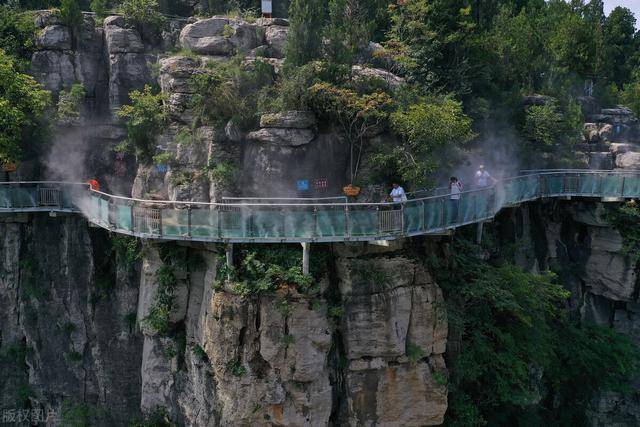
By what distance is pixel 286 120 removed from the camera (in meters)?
18.9

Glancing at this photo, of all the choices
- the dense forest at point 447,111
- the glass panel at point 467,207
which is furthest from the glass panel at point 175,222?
the glass panel at point 467,207

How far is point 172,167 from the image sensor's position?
19.6 meters

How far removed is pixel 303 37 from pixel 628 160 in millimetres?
15383

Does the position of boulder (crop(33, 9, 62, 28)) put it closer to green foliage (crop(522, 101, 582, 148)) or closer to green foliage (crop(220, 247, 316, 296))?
green foliage (crop(220, 247, 316, 296))

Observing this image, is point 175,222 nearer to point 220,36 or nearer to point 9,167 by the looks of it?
point 9,167

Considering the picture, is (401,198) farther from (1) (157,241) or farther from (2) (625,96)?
(2) (625,96)

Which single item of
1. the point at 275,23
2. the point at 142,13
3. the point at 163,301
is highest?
the point at 142,13

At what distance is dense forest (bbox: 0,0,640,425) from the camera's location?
19.3 metres

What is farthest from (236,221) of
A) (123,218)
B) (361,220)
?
(123,218)

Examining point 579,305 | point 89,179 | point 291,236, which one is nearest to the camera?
point 291,236

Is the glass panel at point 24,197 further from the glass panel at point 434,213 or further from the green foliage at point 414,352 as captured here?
the green foliage at point 414,352

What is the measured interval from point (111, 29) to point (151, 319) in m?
11.0

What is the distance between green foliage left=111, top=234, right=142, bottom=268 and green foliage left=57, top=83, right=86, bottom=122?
14.8 ft

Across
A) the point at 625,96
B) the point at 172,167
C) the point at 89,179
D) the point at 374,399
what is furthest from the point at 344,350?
the point at 625,96
